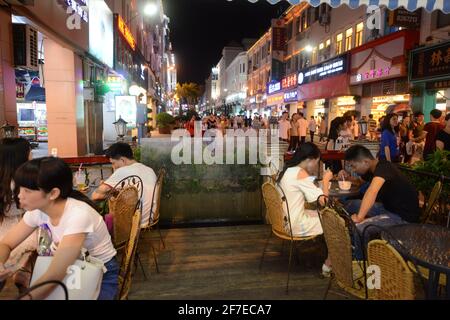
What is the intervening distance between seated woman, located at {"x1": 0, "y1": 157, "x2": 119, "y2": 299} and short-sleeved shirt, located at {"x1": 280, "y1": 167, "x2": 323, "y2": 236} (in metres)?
2.15

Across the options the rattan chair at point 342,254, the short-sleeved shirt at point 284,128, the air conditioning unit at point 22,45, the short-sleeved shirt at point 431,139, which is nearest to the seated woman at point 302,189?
the rattan chair at point 342,254

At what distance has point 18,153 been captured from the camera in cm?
302

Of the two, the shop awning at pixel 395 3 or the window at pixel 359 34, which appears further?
the window at pixel 359 34

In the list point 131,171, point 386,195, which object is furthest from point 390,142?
point 131,171

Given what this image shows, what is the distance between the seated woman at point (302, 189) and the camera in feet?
12.6

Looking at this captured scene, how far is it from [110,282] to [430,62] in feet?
48.8

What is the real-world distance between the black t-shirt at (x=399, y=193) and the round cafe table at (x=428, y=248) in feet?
2.38

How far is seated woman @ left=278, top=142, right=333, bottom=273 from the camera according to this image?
12.6ft

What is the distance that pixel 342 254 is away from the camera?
270cm

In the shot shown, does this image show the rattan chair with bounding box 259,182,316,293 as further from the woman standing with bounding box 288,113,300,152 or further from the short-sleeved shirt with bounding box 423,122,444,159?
the woman standing with bounding box 288,113,300,152

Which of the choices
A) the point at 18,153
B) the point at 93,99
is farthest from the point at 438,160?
the point at 93,99

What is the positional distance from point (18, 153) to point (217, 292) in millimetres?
2403

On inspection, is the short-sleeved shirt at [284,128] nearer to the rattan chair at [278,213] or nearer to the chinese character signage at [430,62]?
the chinese character signage at [430,62]

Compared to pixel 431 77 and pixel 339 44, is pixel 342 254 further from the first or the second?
pixel 339 44
